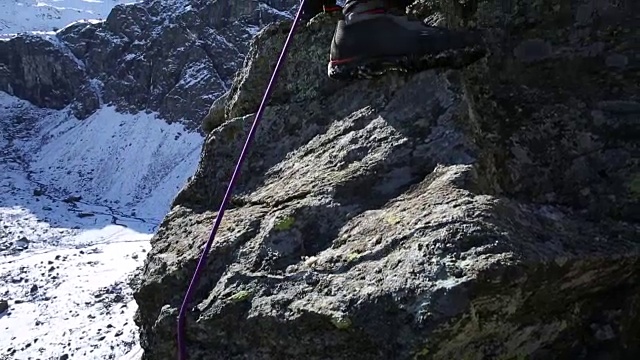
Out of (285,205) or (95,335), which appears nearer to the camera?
(285,205)

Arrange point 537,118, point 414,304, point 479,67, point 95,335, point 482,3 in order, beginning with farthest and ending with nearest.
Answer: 1. point 95,335
2. point 482,3
3. point 479,67
4. point 537,118
5. point 414,304

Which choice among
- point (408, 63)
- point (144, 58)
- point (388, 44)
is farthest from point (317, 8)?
point (144, 58)

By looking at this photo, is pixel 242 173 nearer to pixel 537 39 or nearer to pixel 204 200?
pixel 204 200

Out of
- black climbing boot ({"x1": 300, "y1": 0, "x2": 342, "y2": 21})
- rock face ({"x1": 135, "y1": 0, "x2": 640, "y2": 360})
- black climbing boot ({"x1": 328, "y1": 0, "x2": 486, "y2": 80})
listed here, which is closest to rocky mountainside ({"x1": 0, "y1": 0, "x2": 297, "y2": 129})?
black climbing boot ({"x1": 300, "y1": 0, "x2": 342, "y2": 21})

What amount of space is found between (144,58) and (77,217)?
51.9 metres

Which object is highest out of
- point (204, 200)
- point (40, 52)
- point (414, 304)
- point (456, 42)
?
point (456, 42)

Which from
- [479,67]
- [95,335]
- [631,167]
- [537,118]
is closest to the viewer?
[631,167]

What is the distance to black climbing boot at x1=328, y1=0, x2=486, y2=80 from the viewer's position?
3309mm

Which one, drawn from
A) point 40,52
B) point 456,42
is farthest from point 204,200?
point 40,52

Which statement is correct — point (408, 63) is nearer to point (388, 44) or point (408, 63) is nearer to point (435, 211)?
point (388, 44)

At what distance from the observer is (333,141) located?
11.6ft

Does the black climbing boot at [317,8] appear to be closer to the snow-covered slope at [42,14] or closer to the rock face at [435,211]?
the rock face at [435,211]

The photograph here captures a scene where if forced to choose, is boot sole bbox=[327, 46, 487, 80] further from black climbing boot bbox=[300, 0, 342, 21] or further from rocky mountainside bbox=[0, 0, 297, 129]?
rocky mountainside bbox=[0, 0, 297, 129]

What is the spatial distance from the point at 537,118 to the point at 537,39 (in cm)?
72
